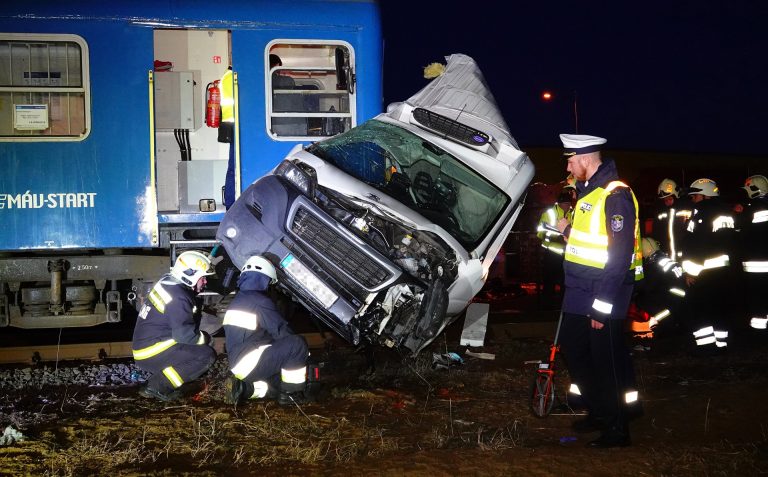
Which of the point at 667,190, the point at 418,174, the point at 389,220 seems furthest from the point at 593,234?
the point at 667,190

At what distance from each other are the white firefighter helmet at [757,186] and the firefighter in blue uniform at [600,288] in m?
4.26

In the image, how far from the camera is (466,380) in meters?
6.73

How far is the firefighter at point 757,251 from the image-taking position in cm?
800

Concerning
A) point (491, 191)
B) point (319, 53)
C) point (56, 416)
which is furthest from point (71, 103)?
point (491, 191)

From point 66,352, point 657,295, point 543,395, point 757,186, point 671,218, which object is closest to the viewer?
point 543,395

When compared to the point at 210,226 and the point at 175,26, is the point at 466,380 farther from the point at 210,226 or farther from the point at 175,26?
the point at 175,26

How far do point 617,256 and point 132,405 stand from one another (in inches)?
158

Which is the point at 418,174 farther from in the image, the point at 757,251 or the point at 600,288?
the point at 757,251

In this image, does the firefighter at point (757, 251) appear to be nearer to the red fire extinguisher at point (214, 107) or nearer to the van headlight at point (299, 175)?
the van headlight at point (299, 175)

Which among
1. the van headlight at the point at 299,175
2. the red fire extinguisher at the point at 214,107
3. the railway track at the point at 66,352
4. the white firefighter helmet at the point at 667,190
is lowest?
the railway track at the point at 66,352

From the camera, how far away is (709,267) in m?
7.98

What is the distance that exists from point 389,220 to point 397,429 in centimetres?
159

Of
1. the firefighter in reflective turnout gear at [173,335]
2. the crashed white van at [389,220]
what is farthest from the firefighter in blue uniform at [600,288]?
the firefighter in reflective turnout gear at [173,335]

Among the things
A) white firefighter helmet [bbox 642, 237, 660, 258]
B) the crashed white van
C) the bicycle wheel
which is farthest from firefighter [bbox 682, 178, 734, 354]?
the bicycle wheel
